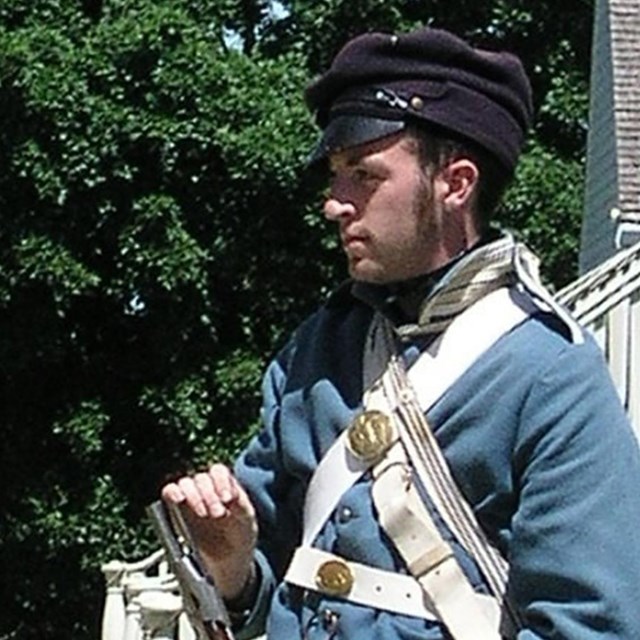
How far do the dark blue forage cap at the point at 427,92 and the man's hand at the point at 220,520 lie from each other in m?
0.47

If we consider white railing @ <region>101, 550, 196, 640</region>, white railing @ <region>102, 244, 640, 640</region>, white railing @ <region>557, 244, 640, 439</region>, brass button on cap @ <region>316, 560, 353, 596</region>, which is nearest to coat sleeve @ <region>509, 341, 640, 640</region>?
brass button on cap @ <region>316, 560, 353, 596</region>

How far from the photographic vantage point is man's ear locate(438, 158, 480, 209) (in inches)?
114

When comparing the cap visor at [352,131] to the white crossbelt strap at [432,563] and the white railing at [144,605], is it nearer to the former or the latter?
the white crossbelt strap at [432,563]

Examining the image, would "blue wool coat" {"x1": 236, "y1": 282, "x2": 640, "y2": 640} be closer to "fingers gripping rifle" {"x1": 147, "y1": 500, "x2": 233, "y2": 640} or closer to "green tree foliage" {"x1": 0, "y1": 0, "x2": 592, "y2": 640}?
"fingers gripping rifle" {"x1": 147, "y1": 500, "x2": 233, "y2": 640}

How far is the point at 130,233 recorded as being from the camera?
64.6 feet

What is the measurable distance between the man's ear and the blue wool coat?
0.19 meters

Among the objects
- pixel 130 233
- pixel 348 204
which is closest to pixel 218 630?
pixel 348 204

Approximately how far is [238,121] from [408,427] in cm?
1692

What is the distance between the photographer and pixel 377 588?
2852mm

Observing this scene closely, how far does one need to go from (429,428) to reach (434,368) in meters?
0.08

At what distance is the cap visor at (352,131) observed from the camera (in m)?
2.92

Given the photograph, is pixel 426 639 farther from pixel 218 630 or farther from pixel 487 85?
pixel 487 85

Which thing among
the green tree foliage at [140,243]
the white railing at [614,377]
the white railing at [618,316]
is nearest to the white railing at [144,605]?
the white railing at [614,377]

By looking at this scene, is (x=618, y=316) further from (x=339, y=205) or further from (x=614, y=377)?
(x=339, y=205)
